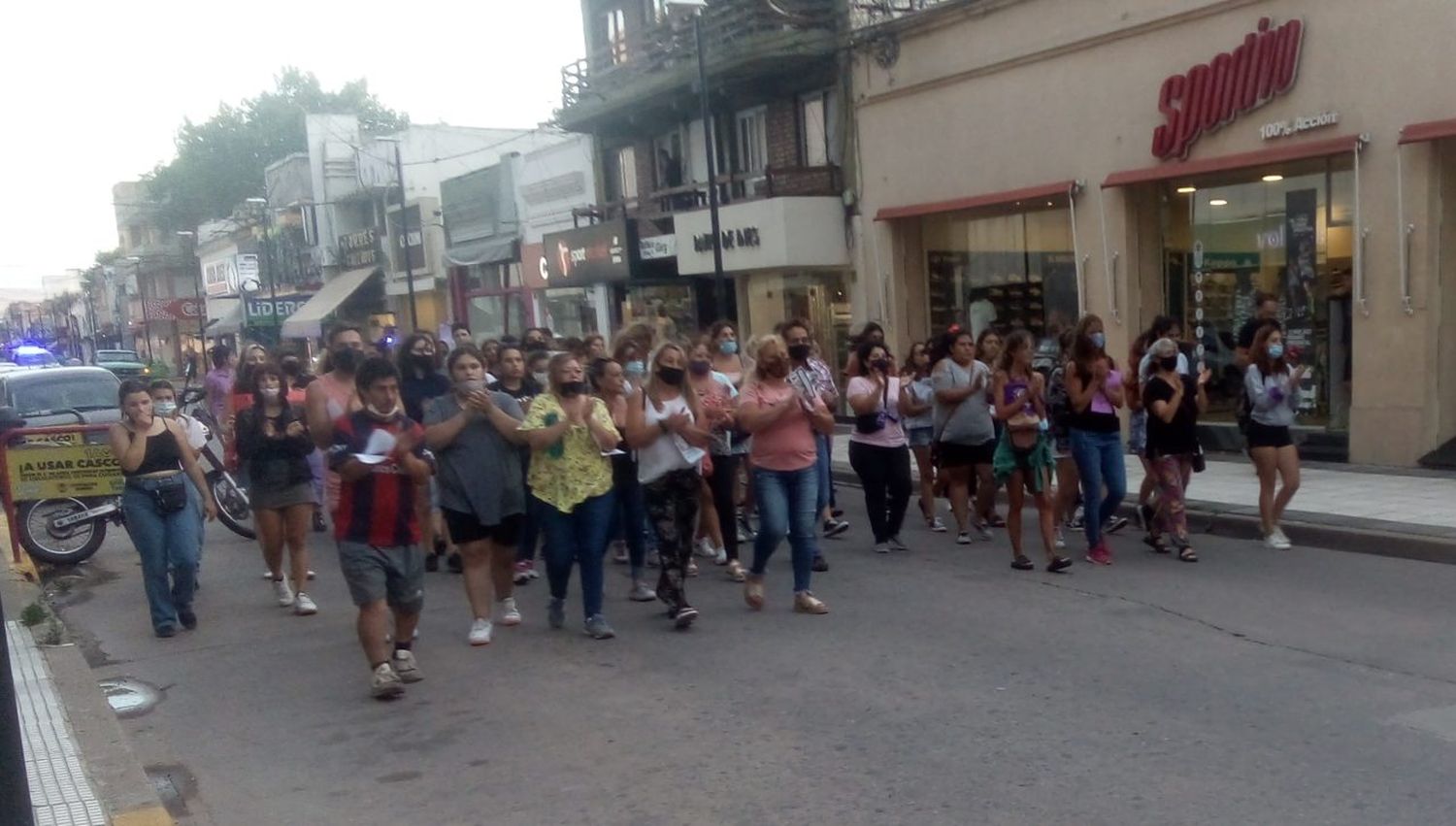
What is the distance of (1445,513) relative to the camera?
9.51 meters

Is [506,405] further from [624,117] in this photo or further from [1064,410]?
[624,117]

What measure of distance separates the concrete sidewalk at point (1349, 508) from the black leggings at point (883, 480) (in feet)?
8.55

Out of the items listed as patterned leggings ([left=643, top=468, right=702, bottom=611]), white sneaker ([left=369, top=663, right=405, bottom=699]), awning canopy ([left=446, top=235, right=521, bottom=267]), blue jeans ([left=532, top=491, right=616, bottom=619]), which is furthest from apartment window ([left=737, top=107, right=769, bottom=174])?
white sneaker ([left=369, top=663, right=405, bottom=699])

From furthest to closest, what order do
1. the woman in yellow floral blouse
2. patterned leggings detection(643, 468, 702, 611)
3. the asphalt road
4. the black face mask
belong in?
patterned leggings detection(643, 468, 702, 611)
the black face mask
the woman in yellow floral blouse
the asphalt road

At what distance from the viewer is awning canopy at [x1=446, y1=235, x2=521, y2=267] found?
Answer: 3045 cm

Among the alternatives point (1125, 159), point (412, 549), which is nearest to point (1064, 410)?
point (412, 549)

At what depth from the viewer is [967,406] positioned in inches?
367

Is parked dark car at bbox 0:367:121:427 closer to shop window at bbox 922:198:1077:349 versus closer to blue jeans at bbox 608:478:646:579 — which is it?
blue jeans at bbox 608:478:646:579

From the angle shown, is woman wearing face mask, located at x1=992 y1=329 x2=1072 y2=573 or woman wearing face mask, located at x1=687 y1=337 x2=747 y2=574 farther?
woman wearing face mask, located at x1=992 y1=329 x2=1072 y2=573

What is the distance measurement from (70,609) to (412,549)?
4.29 m

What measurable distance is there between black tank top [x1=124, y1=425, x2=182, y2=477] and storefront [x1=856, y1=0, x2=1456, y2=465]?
9.92 meters

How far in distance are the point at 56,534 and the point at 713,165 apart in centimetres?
1075

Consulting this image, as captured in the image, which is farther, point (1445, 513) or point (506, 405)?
point (1445, 513)

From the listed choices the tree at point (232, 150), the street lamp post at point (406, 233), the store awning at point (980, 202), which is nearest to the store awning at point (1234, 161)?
the store awning at point (980, 202)
